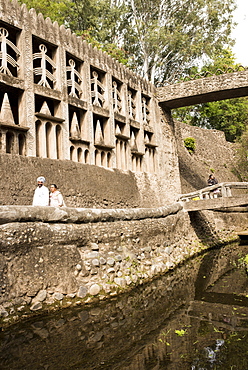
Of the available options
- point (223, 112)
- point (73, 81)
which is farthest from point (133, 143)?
point (223, 112)

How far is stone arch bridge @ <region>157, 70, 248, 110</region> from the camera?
51.2 ft

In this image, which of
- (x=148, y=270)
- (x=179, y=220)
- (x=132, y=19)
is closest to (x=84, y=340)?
(x=148, y=270)

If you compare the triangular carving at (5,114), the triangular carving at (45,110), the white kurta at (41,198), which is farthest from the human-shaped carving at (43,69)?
the white kurta at (41,198)

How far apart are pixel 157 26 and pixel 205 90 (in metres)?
10.8

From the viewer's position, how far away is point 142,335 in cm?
541

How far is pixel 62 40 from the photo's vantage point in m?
11.7

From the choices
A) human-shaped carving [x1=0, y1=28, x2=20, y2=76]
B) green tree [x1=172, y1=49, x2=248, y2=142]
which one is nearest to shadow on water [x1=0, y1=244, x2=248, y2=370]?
human-shaped carving [x1=0, y1=28, x2=20, y2=76]

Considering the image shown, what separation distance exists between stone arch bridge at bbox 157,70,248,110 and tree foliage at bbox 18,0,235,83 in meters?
7.90

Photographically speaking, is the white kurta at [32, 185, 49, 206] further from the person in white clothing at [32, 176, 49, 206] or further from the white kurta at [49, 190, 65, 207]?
the white kurta at [49, 190, 65, 207]

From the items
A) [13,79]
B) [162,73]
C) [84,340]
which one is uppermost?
[162,73]

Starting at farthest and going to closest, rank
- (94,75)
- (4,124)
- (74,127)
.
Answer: (94,75)
(74,127)
(4,124)

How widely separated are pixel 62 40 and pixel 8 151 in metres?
4.56

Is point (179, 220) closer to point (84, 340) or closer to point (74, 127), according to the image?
point (74, 127)

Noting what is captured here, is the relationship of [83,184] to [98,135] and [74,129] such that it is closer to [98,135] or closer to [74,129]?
[74,129]
